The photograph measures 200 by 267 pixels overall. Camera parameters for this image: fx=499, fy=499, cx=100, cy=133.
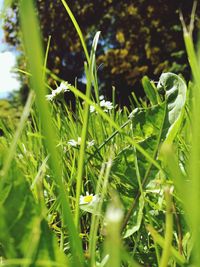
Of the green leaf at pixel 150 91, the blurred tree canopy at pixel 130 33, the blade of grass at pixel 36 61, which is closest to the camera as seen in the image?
the blade of grass at pixel 36 61

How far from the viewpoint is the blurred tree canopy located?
11320mm

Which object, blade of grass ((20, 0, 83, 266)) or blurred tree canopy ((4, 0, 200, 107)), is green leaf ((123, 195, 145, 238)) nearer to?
blade of grass ((20, 0, 83, 266))

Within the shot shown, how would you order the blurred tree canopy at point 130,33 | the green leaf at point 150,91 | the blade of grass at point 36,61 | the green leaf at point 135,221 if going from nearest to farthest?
the blade of grass at point 36,61 < the green leaf at point 135,221 < the green leaf at point 150,91 < the blurred tree canopy at point 130,33

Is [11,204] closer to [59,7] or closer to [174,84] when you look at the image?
[174,84]

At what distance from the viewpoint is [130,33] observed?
11.7 meters

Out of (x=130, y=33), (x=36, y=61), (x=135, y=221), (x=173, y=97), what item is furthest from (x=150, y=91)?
(x=130, y=33)

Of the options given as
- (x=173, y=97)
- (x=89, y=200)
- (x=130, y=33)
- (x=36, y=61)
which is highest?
(x=36, y=61)

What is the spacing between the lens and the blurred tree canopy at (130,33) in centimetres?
1132

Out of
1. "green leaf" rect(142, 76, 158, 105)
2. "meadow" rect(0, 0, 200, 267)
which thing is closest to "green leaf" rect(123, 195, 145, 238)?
"meadow" rect(0, 0, 200, 267)

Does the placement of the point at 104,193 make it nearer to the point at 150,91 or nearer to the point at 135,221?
the point at 135,221

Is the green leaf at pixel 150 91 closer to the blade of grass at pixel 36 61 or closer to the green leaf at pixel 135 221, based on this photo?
the green leaf at pixel 135 221

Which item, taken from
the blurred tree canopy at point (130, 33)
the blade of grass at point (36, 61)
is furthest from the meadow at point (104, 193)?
the blurred tree canopy at point (130, 33)

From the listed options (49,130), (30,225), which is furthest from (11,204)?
(49,130)

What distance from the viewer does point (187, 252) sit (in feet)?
1.43
